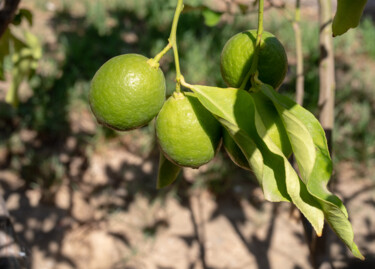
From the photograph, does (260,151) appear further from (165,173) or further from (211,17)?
(211,17)

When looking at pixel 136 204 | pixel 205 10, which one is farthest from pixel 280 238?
pixel 205 10

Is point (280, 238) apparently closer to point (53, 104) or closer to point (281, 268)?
point (281, 268)

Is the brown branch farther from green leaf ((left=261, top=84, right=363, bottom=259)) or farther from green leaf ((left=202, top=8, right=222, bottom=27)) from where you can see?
green leaf ((left=261, top=84, right=363, bottom=259))

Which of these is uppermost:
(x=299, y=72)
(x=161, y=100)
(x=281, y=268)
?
(x=161, y=100)

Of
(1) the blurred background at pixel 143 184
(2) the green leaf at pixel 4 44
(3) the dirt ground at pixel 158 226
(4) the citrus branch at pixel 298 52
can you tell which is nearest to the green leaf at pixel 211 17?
(4) the citrus branch at pixel 298 52

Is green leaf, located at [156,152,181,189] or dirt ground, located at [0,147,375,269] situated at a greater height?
green leaf, located at [156,152,181,189]

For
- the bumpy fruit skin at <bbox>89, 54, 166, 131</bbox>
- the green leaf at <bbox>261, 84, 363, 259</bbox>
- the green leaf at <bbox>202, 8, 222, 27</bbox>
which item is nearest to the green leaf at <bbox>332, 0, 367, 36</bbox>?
the green leaf at <bbox>261, 84, 363, 259</bbox>

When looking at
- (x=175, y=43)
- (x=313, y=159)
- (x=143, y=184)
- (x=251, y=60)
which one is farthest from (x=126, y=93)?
(x=143, y=184)
